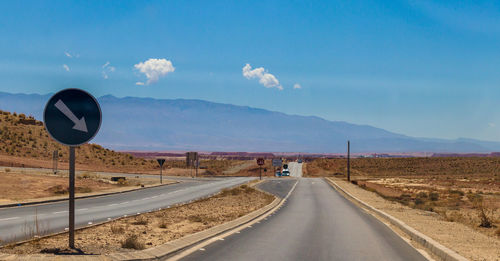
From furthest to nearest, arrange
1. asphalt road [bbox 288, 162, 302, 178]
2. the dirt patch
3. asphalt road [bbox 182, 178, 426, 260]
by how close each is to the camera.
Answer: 1. asphalt road [bbox 288, 162, 302, 178]
2. the dirt patch
3. asphalt road [bbox 182, 178, 426, 260]

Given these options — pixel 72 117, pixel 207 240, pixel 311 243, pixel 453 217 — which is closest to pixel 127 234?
pixel 207 240

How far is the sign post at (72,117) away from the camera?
8.99 meters

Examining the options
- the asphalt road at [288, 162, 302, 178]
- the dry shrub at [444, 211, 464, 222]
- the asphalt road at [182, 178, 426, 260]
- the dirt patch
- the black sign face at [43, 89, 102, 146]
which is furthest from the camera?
the asphalt road at [288, 162, 302, 178]

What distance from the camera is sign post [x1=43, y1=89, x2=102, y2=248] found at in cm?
899

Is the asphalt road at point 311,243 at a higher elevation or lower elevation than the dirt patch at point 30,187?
higher

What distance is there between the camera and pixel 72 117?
9.11m

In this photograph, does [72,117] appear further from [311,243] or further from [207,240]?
[311,243]

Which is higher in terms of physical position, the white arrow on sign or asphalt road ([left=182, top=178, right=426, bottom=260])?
the white arrow on sign

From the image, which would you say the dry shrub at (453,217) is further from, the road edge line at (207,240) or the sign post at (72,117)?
the sign post at (72,117)

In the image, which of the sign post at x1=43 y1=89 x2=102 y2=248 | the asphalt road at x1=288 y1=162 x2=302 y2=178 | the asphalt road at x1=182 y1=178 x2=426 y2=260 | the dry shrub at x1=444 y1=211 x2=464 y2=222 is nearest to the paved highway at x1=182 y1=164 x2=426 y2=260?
the asphalt road at x1=182 y1=178 x2=426 y2=260

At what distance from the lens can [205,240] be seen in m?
12.9

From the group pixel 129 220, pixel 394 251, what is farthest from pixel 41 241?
pixel 394 251

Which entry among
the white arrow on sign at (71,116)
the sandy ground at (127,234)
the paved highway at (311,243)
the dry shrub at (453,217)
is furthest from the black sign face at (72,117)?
the dry shrub at (453,217)

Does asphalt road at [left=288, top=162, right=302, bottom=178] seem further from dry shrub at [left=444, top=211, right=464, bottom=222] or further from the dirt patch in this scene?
dry shrub at [left=444, top=211, right=464, bottom=222]
